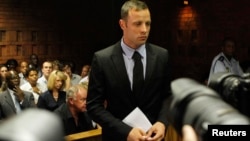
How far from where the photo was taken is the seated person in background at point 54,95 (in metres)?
4.95

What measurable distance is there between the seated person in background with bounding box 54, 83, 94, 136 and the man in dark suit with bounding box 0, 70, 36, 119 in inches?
45.8

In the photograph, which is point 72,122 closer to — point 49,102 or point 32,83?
point 49,102

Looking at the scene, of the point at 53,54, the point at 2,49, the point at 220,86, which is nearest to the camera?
the point at 220,86

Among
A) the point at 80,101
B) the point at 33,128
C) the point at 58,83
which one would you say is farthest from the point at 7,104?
the point at 33,128

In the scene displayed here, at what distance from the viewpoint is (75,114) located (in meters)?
3.51

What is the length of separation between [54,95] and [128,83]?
3333mm

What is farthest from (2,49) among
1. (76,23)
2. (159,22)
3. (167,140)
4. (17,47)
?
(167,140)

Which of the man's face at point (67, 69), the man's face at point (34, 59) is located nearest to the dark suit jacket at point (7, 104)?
the man's face at point (67, 69)

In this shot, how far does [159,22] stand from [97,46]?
1.45 m

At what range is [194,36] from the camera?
27.2 feet

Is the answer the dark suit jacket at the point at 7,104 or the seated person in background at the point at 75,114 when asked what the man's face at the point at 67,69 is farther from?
the seated person in background at the point at 75,114

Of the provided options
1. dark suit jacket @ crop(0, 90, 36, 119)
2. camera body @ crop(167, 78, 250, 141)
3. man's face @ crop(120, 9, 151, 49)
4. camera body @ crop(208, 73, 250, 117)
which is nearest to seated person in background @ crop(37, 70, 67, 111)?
dark suit jacket @ crop(0, 90, 36, 119)

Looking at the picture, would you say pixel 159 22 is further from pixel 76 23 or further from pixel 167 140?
pixel 167 140

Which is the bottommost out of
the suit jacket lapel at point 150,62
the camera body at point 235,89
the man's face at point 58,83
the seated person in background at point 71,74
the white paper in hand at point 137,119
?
the seated person in background at point 71,74
